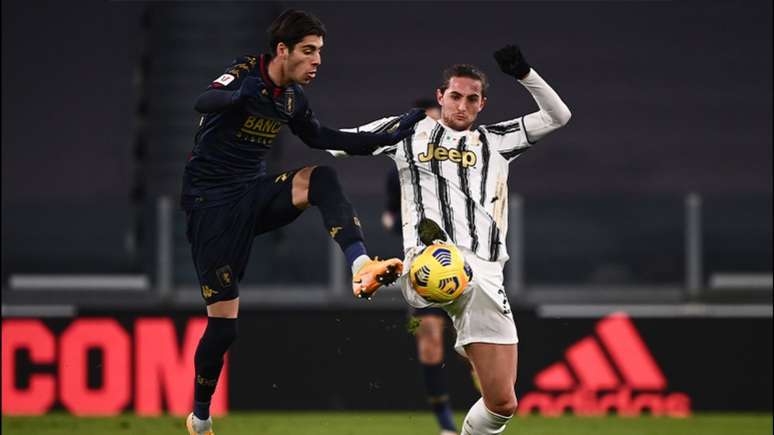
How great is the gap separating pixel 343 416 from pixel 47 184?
395 cm

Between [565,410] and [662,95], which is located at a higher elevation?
[662,95]

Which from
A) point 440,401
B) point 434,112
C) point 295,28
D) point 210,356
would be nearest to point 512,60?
point 295,28

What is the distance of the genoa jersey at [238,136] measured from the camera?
6.45 meters

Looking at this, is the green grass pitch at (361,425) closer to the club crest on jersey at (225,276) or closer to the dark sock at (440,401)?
the dark sock at (440,401)

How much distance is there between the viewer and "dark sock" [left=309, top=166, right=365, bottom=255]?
20.2 feet

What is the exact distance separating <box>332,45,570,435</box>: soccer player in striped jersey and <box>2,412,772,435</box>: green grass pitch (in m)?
2.93

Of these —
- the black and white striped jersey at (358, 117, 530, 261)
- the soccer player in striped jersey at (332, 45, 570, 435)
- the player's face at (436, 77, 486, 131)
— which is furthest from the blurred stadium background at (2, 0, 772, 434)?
the player's face at (436, 77, 486, 131)

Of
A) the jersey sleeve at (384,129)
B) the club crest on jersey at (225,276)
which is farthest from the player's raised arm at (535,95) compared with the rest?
the club crest on jersey at (225,276)

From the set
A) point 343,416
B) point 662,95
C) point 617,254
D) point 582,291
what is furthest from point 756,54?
point 343,416

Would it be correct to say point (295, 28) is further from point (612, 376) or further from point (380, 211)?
point (380, 211)

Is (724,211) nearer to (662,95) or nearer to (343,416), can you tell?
(662,95)

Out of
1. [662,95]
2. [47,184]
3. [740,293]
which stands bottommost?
A: [740,293]

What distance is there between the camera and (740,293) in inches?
428

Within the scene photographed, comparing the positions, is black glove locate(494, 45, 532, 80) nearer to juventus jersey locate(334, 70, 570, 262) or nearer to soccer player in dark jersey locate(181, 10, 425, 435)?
juventus jersey locate(334, 70, 570, 262)
